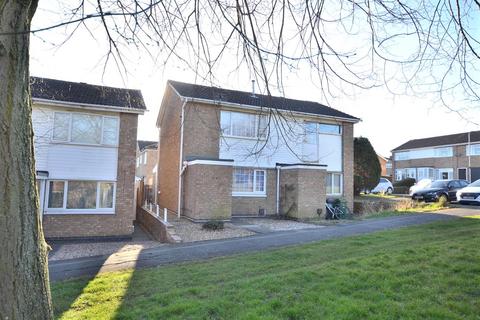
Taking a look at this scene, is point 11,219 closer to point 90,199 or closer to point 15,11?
point 15,11

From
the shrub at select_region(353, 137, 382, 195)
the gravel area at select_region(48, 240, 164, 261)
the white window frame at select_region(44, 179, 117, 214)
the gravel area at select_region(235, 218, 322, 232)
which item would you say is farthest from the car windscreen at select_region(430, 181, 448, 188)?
the white window frame at select_region(44, 179, 117, 214)

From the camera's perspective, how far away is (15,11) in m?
2.78

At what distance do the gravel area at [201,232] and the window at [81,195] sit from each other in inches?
149

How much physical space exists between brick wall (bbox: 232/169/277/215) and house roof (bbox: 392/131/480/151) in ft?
108

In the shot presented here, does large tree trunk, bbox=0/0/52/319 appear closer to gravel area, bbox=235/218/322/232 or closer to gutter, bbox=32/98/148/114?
gravel area, bbox=235/218/322/232

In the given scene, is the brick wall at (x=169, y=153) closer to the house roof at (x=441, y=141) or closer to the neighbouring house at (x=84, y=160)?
the neighbouring house at (x=84, y=160)

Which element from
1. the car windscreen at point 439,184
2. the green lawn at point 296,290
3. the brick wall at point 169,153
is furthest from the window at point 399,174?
the green lawn at point 296,290

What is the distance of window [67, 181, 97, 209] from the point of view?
589 inches

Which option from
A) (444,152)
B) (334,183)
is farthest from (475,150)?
(334,183)

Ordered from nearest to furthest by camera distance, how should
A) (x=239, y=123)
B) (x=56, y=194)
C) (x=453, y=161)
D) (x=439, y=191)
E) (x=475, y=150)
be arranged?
(x=56, y=194) < (x=239, y=123) < (x=439, y=191) < (x=475, y=150) < (x=453, y=161)

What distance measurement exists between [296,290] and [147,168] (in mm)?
30849

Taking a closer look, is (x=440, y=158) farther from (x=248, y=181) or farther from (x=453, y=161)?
(x=248, y=181)

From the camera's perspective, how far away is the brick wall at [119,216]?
1458 centimetres

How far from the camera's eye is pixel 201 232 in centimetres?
1395
